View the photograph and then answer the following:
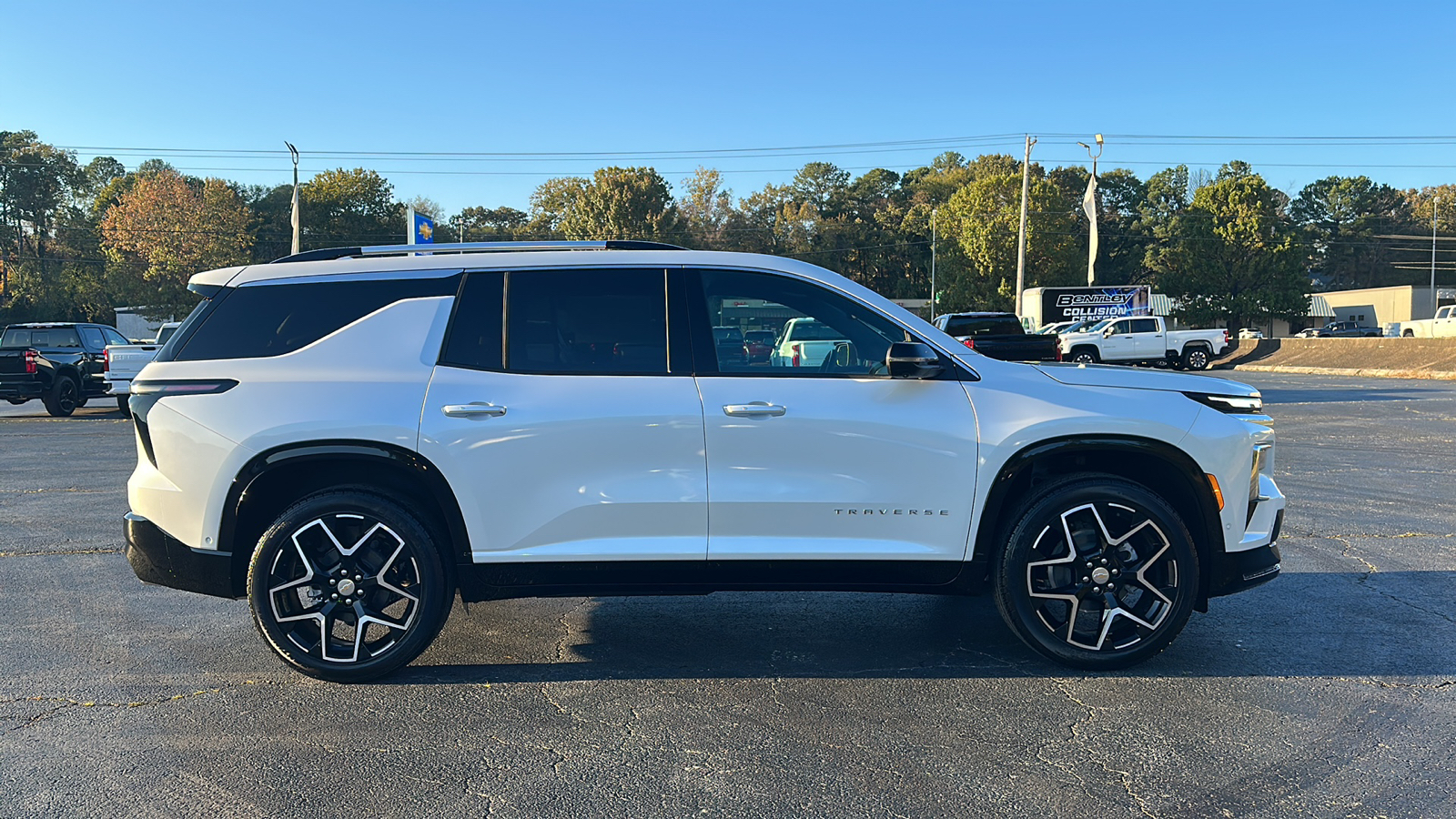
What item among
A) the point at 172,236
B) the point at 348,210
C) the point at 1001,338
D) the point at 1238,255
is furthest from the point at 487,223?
the point at 1001,338

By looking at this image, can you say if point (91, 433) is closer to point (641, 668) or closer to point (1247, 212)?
point (641, 668)

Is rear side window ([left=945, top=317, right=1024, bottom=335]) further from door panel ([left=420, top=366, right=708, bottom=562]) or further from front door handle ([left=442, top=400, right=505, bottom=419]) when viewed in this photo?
front door handle ([left=442, top=400, right=505, bottom=419])

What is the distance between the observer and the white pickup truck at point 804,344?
4.17 metres

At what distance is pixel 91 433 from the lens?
1444 cm

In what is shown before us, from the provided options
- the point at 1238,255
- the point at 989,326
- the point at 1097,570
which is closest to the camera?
A: the point at 1097,570

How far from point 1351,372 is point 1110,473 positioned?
101ft

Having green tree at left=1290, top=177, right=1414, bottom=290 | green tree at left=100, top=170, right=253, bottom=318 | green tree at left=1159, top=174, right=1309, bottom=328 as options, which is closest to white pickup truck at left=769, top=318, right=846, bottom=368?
green tree at left=1159, top=174, right=1309, bottom=328

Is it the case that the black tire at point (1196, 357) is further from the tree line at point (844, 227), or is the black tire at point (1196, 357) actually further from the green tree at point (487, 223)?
the green tree at point (487, 223)

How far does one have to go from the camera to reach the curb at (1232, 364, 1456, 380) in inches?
1047

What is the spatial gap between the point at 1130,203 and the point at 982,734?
94218 millimetres

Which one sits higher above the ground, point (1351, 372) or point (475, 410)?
point (475, 410)

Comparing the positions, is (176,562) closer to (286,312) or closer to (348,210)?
(286,312)

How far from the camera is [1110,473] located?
4320mm

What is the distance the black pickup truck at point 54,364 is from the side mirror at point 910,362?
18141 millimetres
